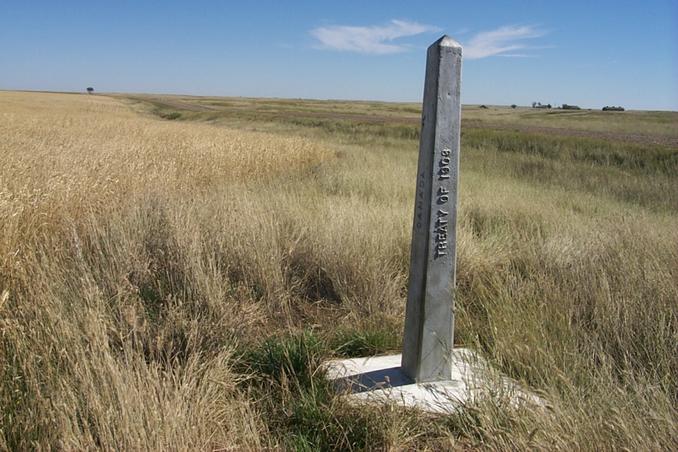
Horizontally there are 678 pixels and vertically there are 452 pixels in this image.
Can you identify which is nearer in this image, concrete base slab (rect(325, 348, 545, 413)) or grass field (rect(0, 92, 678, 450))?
grass field (rect(0, 92, 678, 450))

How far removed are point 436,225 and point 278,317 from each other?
5.49 feet

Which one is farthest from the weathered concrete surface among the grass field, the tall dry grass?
the tall dry grass

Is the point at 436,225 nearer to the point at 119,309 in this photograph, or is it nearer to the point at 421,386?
the point at 421,386

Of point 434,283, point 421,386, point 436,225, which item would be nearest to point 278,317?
point 421,386

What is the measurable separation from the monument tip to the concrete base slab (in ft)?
5.42

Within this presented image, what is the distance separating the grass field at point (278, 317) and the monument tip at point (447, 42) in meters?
1.69

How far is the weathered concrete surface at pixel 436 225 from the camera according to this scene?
8.32ft

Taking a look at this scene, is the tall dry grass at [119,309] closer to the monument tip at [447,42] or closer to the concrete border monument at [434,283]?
the concrete border monument at [434,283]

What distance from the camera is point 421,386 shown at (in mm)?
2738

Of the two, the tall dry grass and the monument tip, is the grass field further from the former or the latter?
the monument tip

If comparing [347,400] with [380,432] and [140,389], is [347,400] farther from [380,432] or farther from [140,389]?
[140,389]

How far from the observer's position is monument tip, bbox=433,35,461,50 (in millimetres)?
2504

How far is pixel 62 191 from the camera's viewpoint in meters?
4.88

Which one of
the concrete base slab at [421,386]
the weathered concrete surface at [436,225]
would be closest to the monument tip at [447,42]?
the weathered concrete surface at [436,225]
